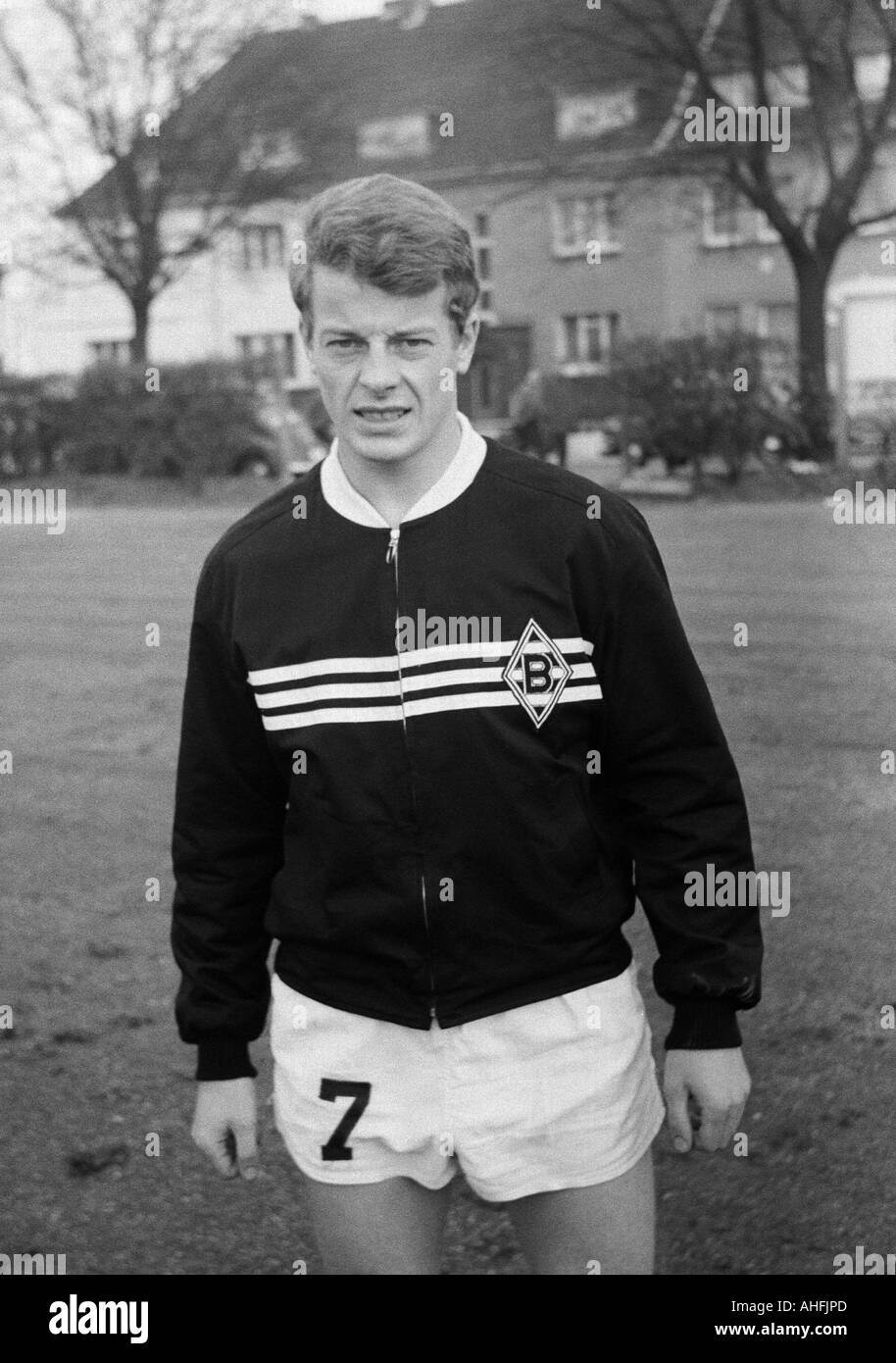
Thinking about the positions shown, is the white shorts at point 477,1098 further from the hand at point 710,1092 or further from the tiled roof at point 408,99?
the tiled roof at point 408,99

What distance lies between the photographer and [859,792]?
6074mm

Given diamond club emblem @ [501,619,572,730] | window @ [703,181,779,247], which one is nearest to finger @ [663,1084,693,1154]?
diamond club emblem @ [501,619,572,730]

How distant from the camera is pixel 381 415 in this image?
2.08 meters

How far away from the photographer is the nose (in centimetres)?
205

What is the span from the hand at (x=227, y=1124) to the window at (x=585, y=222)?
2357 centimetres

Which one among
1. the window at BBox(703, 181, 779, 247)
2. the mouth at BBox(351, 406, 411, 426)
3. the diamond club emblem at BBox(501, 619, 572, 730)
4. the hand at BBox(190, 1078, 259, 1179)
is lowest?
the hand at BBox(190, 1078, 259, 1179)

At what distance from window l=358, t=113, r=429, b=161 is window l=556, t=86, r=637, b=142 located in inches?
117

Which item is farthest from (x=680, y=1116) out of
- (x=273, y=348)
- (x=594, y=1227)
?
(x=273, y=348)

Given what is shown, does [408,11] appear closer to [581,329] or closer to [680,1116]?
[581,329]

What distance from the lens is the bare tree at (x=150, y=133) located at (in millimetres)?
25391

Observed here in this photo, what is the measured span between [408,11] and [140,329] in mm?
6359

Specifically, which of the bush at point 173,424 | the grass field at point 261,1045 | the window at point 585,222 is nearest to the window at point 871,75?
the window at point 585,222

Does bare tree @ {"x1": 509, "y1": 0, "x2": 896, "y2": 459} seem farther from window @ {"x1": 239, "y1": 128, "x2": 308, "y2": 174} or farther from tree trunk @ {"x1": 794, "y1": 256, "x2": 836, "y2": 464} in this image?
window @ {"x1": 239, "y1": 128, "x2": 308, "y2": 174}
